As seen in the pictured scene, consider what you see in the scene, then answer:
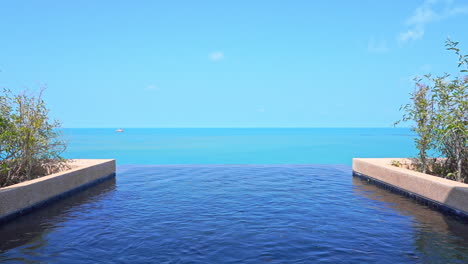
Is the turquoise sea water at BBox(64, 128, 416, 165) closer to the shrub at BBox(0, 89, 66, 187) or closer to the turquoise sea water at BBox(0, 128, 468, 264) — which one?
the shrub at BBox(0, 89, 66, 187)

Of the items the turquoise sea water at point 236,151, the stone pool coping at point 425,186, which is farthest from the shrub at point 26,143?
the stone pool coping at point 425,186

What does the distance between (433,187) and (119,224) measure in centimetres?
751

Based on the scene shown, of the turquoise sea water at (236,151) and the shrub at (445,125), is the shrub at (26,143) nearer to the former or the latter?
the turquoise sea water at (236,151)

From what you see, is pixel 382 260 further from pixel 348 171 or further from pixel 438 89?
pixel 348 171

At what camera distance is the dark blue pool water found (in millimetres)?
5449

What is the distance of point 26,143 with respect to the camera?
32.4 feet

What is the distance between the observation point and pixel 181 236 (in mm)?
6305

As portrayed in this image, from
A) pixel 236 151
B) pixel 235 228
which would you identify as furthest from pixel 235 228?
pixel 236 151

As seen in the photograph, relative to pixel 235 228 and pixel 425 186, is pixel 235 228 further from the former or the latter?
pixel 425 186

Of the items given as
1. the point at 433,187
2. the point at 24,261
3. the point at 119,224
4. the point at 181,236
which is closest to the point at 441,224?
the point at 433,187

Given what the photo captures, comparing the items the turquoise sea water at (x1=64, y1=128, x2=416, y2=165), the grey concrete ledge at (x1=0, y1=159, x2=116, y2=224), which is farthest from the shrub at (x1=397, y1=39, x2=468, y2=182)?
the grey concrete ledge at (x1=0, y1=159, x2=116, y2=224)

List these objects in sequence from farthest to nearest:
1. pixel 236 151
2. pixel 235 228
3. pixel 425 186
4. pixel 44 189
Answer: pixel 236 151 < pixel 425 186 < pixel 44 189 < pixel 235 228

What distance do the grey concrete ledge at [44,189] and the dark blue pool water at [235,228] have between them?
0.77ft

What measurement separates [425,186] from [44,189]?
32.0 feet
